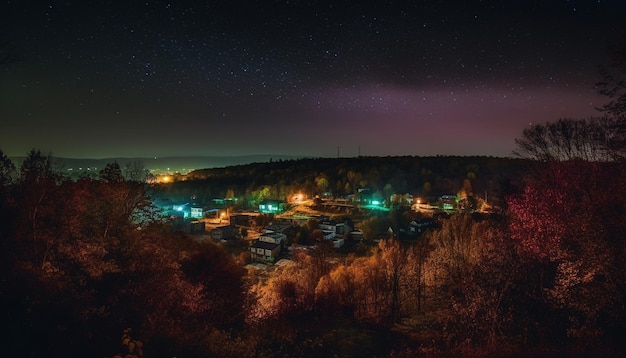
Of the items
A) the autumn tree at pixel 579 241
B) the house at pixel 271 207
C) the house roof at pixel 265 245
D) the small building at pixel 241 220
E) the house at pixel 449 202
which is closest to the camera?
the autumn tree at pixel 579 241

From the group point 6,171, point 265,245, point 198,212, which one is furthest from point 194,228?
point 6,171

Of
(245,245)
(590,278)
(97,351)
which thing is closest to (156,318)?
(97,351)

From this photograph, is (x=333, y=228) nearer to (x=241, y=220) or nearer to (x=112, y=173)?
(x=241, y=220)

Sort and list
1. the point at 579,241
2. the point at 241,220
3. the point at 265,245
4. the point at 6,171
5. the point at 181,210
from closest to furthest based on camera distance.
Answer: the point at 579,241 → the point at 6,171 → the point at 265,245 → the point at 241,220 → the point at 181,210

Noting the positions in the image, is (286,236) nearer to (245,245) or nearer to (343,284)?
(245,245)

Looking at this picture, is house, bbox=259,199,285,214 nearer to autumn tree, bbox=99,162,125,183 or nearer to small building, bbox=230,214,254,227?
small building, bbox=230,214,254,227

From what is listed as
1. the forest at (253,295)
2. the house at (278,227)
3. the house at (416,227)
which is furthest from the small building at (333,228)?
the forest at (253,295)

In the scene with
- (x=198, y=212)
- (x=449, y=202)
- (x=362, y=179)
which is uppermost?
(x=362, y=179)

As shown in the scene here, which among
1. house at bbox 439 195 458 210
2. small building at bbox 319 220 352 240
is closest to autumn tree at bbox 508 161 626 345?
small building at bbox 319 220 352 240

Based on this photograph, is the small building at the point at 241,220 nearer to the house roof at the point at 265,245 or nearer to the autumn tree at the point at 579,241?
the house roof at the point at 265,245
